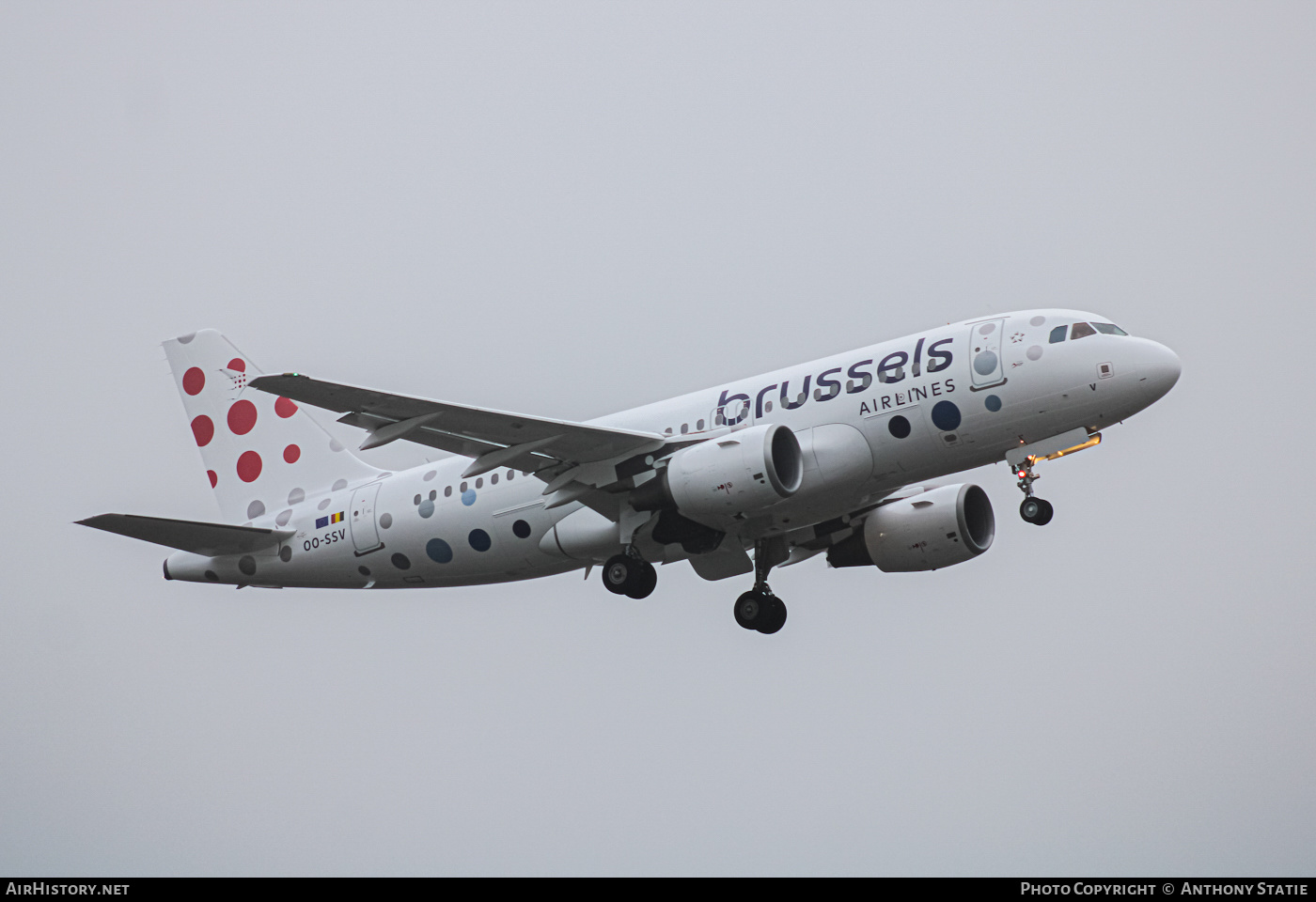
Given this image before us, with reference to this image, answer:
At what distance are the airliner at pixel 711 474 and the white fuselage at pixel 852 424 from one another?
38 mm

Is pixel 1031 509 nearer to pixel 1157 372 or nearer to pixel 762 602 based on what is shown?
pixel 1157 372

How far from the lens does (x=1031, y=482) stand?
93.2ft

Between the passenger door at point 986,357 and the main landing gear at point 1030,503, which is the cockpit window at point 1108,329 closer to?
the passenger door at point 986,357

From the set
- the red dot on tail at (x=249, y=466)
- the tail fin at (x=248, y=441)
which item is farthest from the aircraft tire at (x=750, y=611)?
the red dot on tail at (x=249, y=466)

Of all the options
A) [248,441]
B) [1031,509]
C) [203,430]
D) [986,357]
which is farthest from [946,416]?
[203,430]

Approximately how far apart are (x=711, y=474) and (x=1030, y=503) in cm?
572

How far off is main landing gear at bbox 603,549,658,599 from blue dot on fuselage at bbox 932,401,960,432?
6.29m

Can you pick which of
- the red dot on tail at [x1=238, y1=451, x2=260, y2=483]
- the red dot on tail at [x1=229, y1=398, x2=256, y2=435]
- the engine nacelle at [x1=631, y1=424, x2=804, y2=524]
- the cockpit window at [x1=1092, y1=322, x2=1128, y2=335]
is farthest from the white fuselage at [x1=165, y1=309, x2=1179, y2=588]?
the red dot on tail at [x1=229, y1=398, x2=256, y2=435]

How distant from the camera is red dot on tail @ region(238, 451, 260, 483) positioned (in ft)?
121
